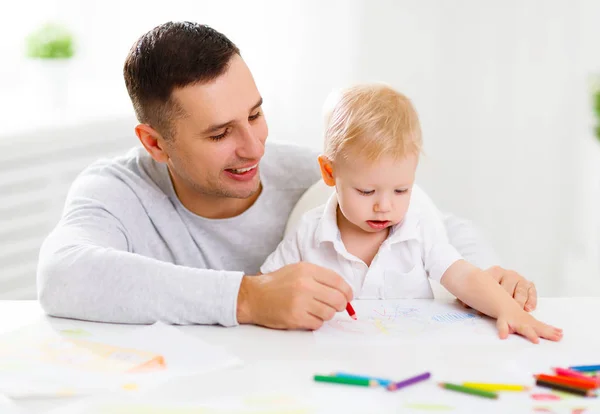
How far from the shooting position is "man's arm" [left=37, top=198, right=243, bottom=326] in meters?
1.28

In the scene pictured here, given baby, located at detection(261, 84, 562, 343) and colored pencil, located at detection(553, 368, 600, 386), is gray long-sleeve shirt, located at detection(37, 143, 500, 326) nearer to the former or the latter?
baby, located at detection(261, 84, 562, 343)

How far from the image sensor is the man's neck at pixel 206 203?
5.75 ft

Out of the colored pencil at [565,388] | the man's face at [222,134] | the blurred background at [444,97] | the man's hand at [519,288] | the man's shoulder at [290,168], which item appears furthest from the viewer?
the blurred background at [444,97]

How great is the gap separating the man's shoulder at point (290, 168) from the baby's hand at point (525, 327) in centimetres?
69

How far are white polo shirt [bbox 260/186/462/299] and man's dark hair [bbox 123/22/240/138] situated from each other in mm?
347

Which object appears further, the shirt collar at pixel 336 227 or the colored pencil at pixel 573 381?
the shirt collar at pixel 336 227

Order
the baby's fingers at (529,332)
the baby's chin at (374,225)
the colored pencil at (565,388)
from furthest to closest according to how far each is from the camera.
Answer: the baby's chin at (374,225)
the baby's fingers at (529,332)
the colored pencil at (565,388)

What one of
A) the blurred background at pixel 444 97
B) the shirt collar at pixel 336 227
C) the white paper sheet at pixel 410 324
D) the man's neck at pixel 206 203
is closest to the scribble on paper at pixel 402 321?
the white paper sheet at pixel 410 324

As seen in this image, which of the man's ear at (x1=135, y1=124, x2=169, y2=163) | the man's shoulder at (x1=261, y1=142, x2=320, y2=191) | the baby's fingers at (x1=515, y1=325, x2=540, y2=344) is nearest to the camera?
the baby's fingers at (x1=515, y1=325, x2=540, y2=344)

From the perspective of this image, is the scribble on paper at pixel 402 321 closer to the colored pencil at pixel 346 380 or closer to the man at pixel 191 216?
the man at pixel 191 216

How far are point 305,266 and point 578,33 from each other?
2282 mm

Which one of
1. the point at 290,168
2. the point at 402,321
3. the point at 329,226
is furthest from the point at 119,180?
the point at 402,321

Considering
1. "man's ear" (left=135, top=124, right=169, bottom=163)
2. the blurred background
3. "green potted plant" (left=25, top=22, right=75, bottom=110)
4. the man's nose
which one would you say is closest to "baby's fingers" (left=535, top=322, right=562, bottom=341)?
the man's nose

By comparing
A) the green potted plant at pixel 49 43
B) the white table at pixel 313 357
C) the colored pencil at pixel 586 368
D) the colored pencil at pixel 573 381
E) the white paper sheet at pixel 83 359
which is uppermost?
the green potted plant at pixel 49 43
